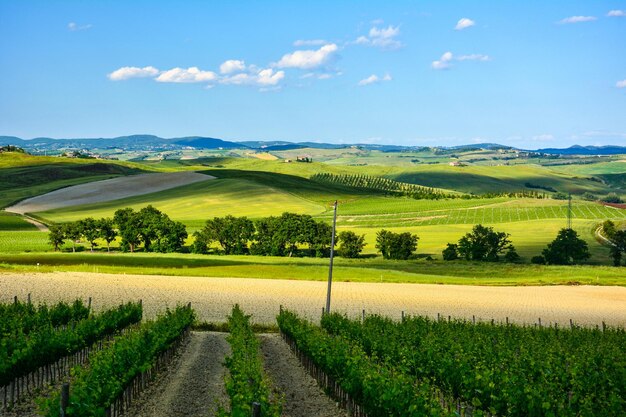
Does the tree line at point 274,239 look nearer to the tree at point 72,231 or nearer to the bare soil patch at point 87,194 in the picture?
the tree at point 72,231

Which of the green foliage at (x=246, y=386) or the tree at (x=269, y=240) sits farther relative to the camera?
the tree at (x=269, y=240)

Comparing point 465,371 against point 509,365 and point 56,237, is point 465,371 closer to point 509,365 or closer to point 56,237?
point 509,365

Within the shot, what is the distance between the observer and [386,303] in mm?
59406

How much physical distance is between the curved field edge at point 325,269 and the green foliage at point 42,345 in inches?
1724

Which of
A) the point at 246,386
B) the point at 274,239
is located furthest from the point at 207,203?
the point at 246,386

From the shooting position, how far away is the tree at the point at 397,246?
111312mm

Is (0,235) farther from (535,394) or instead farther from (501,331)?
(535,394)

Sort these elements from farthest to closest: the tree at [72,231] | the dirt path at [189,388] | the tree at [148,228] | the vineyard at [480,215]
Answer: the vineyard at [480,215] < the tree at [148,228] < the tree at [72,231] < the dirt path at [189,388]

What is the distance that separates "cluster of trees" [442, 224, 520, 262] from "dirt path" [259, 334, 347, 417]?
235 feet

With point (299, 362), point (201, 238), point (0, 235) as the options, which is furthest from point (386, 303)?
point (0, 235)

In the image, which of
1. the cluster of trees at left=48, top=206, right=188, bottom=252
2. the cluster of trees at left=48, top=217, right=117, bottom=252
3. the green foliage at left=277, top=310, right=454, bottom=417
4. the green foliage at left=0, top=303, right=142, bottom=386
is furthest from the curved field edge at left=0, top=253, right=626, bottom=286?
the green foliage at left=277, top=310, right=454, bottom=417

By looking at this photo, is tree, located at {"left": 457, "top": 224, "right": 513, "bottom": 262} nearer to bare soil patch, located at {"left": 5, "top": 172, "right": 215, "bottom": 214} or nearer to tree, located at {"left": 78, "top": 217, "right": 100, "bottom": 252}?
tree, located at {"left": 78, "top": 217, "right": 100, "bottom": 252}

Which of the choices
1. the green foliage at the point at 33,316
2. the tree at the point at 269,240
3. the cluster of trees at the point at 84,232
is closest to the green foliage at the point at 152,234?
the cluster of trees at the point at 84,232

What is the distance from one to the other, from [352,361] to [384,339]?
7.05 metres
